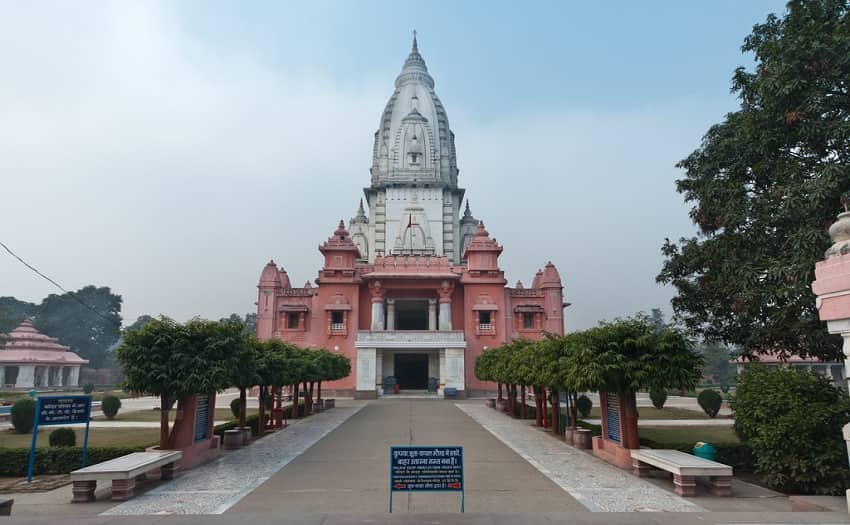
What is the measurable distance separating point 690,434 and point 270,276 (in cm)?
3173

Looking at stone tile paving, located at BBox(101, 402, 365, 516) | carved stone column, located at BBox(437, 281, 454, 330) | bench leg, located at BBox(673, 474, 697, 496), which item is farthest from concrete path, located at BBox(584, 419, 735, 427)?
carved stone column, located at BBox(437, 281, 454, 330)

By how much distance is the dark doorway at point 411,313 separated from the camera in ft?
138

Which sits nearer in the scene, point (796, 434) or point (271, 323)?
point (796, 434)

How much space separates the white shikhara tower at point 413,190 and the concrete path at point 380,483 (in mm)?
35041

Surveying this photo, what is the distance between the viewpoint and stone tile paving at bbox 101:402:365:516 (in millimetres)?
7992

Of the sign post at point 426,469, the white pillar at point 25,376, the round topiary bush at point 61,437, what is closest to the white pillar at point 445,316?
the round topiary bush at point 61,437

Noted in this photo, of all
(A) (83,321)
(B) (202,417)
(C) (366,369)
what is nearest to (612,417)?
(B) (202,417)

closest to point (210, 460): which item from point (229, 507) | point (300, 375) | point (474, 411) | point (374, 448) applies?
point (374, 448)

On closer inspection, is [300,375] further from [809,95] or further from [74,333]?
[74,333]

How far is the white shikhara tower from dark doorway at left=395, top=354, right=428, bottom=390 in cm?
1156

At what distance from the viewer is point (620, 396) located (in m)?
11.4

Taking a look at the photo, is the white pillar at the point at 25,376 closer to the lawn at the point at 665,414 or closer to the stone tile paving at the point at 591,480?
the lawn at the point at 665,414

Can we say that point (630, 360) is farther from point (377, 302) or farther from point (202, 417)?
point (377, 302)

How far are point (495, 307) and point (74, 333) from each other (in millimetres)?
72685
